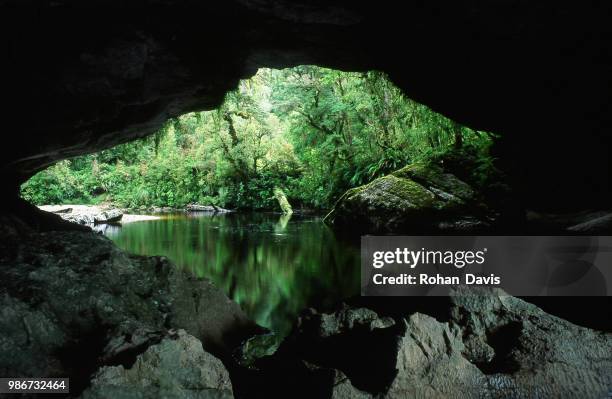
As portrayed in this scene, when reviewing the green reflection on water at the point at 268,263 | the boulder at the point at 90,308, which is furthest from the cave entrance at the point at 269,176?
the boulder at the point at 90,308

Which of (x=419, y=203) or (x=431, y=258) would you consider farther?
(x=419, y=203)

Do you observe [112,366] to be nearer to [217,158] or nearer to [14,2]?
[14,2]

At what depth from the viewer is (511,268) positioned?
5555 millimetres

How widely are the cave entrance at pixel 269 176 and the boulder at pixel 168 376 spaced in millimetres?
2188

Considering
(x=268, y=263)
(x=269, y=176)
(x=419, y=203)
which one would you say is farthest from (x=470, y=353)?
(x=269, y=176)

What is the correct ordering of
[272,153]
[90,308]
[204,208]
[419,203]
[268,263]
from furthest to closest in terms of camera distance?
[204,208]
[272,153]
[419,203]
[268,263]
[90,308]

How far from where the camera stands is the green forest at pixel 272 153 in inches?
622

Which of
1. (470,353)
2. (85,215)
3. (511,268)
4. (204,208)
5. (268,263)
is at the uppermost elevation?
(511,268)

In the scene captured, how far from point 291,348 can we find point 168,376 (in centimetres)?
138

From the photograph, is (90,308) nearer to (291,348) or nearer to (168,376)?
(168,376)

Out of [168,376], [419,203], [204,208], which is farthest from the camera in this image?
[204,208]

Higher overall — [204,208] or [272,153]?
[272,153]

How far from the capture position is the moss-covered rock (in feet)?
33.1

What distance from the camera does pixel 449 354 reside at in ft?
9.49
